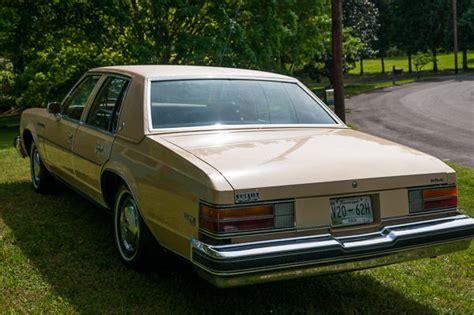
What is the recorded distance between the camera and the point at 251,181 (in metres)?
3.48

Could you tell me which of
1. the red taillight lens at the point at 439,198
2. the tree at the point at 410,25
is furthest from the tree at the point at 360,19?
the red taillight lens at the point at 439,198

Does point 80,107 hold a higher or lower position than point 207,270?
higher

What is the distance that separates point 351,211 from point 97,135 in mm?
2417

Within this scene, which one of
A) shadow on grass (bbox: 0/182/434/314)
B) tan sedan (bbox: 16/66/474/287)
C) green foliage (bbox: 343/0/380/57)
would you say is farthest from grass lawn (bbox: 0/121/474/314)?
green foliage (bbox: 343/0/380/57)

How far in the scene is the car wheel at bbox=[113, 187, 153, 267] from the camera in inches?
172

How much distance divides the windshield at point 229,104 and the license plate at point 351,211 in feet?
4.09

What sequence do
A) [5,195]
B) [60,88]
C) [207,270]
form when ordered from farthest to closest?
[60,88]
[5,195]
[207,270]

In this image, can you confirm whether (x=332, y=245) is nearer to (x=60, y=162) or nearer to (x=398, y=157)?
(x=398, y=157)

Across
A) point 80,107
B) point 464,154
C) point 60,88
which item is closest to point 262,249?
point 80,107

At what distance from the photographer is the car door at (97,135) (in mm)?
4988

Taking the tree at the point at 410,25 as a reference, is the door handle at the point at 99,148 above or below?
below

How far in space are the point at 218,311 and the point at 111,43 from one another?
16591 millimetres

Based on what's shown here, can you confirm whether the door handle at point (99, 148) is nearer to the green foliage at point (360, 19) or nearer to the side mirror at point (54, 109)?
the side mirror at point (54, 109)

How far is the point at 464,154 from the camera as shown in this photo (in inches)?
477
